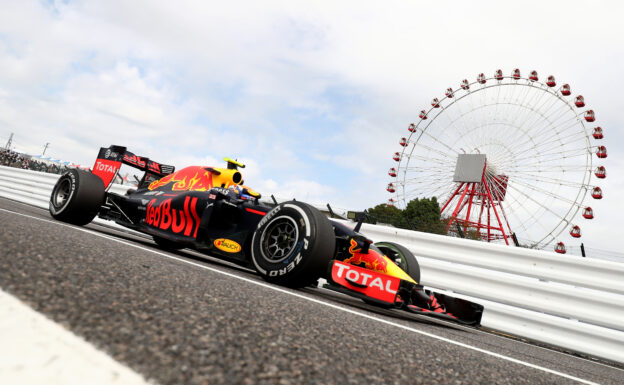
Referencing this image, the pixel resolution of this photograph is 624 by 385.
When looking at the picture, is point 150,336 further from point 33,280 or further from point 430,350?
point 430,350

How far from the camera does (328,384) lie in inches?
42.3

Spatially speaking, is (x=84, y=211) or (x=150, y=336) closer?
(x=150, y=336)

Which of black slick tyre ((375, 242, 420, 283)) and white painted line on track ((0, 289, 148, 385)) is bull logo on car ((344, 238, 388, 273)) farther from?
white painted line on track ((0, 289, 148, 385))

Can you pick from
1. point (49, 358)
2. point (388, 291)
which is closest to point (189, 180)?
point (388, 291)

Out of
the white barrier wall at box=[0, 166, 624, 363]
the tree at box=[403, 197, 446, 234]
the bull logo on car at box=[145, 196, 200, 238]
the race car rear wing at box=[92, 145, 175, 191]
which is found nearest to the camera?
the white barrier wall at box=[0, 166, 624, 363]

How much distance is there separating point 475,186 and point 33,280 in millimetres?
29663

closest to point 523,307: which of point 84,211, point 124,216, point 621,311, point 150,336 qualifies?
point 621,311

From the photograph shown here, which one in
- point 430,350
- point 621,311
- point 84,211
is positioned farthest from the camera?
point 84,211

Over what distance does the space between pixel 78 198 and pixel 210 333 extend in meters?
5.25

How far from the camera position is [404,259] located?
493cm

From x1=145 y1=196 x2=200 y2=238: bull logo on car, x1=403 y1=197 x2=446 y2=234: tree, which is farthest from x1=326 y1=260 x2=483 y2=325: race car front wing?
x1=403 y1=197 x2=446 y2=234: tree

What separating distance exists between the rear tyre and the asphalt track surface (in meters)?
3.74

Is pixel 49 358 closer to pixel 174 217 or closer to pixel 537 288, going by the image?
pixel 174 217

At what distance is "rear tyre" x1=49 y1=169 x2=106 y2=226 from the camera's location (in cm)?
560
